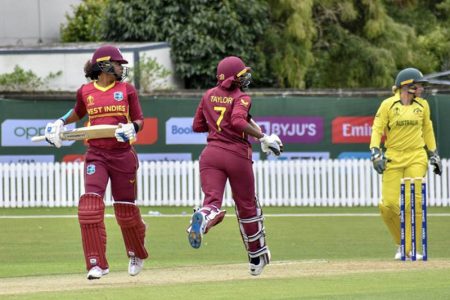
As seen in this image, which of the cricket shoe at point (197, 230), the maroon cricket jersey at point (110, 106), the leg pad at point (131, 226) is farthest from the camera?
the leg pad at point (131, 226)

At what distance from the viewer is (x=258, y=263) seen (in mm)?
12867

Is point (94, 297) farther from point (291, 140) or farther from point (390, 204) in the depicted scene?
point (291, 140)

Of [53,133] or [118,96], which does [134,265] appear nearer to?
[53,133]

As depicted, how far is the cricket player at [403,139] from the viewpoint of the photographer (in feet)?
48.4

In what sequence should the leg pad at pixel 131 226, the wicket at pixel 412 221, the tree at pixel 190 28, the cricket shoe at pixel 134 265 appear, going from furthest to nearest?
the tree at pixel 190 28
the wicket at pixel 412 221
the cricket shoe at pixel 134 265
the leg pad at pixel 131 226

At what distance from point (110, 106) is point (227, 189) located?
11.8 metres

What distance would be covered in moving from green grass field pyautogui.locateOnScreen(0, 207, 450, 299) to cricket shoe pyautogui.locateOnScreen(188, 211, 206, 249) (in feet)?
1.44

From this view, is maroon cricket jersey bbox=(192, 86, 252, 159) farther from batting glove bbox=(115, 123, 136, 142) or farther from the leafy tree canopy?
the leafy tree canopy

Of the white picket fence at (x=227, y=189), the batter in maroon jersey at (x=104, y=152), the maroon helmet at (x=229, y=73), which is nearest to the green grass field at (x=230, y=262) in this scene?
the batter in maroon jersey at (x=104, y=152)

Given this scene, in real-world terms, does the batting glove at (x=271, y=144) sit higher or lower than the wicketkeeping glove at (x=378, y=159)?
higher

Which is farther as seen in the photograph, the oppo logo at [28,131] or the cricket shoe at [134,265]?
the oppo logo at [28,131]

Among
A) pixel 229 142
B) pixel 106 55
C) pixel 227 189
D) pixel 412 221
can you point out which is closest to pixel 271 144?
pixel 229 142

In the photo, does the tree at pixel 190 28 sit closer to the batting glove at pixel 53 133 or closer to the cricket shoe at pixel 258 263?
the cricket shoe at pixel 258 263

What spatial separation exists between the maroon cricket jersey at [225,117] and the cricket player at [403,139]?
280cm
